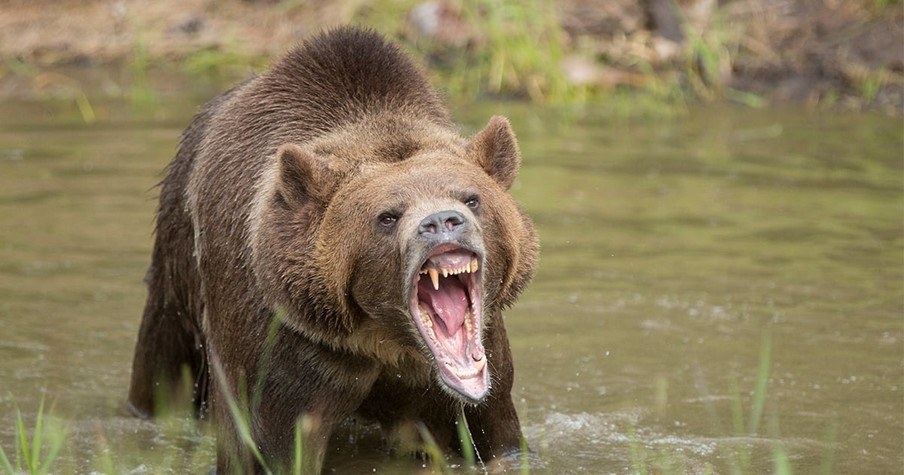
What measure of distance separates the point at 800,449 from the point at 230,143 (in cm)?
264

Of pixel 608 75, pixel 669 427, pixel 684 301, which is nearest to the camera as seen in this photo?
pixel 669 427

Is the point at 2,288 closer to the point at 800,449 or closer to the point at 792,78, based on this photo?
the point at 800,449

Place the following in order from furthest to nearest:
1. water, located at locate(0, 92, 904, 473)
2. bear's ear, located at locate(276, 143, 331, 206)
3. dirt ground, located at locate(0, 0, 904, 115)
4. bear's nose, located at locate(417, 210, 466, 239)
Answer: dirt ground, located at locate(0, 0, 904, 115), water, located at locate(0, 92, 904, 473), bear's ear, located at locate(276, 143, 331, 206), bear's nose, located at locate(417, 210, 466, 239)

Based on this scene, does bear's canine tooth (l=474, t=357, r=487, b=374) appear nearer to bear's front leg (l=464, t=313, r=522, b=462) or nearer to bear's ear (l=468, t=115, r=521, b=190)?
bear's front leg (l=464, t=313, r=522, b=462)

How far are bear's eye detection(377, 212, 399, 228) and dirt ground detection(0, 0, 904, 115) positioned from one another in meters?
9.39

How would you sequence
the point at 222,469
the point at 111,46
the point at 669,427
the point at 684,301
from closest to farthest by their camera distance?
the point at 222,469 < the point at 669,427 < the point at 684,301 < the point at 111,46

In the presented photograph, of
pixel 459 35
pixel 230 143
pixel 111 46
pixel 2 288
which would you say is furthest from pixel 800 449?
pixel 111 46

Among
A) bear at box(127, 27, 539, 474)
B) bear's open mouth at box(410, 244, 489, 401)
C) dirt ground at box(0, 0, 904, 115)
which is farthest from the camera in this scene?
dirt ground at box(0, 0, 904, 115)

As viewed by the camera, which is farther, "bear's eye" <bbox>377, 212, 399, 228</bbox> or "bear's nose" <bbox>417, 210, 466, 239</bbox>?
"bear's eye" <bbox>377, 212, 399, 228</bbox>

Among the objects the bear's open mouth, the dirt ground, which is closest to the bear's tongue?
the bear's open mouth

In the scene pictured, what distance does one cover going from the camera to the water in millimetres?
6141

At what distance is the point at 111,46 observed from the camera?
16188mm

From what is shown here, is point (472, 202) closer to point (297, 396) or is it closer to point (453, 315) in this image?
point (453, 315)

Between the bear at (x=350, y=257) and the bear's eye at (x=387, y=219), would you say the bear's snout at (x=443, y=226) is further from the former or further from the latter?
the bear's eye at (x=387, y=219)
